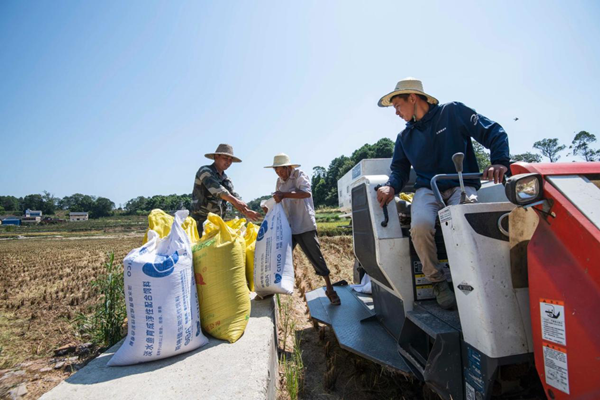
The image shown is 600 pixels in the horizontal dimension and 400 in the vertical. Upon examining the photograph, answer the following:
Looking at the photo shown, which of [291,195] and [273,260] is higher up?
[291,195]

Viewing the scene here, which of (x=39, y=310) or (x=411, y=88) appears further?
(x=39, y=310)

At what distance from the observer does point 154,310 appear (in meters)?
1.88

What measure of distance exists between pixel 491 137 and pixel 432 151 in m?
0.41

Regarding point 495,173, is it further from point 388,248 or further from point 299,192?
point 299,192

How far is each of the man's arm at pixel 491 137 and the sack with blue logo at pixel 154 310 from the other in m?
2.07

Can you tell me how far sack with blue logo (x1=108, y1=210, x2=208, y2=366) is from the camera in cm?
188

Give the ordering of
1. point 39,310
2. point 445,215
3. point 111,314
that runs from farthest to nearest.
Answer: point 39,310 < point 111,314 < point 445,215

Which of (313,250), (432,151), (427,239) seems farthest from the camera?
(313,250)

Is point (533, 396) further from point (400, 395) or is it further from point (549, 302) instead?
point (400, 395)

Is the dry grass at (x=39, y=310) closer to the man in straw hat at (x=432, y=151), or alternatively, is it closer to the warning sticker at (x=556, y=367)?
the man in straw hat at (x=432, y=151)

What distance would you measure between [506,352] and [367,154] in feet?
190

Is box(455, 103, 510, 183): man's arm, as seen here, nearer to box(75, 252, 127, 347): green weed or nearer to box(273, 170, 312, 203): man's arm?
box(273, 170, 312, 203): man's arm

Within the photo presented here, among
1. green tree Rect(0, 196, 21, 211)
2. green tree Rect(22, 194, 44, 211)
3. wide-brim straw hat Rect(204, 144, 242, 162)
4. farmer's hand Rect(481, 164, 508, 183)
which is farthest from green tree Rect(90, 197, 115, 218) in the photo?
farmer's hand Rect(481, 164, 508, 183)

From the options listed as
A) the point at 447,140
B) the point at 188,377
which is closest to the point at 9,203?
the point at 188,377
